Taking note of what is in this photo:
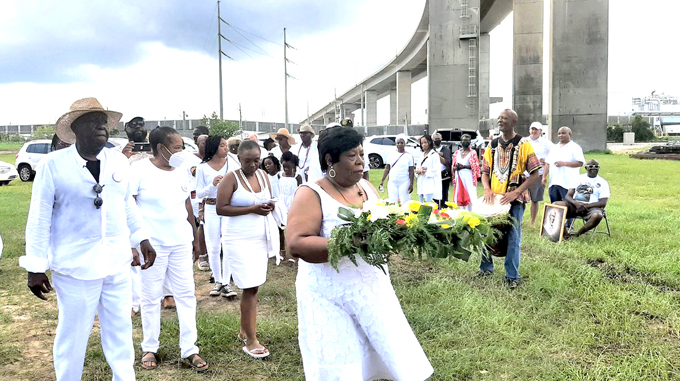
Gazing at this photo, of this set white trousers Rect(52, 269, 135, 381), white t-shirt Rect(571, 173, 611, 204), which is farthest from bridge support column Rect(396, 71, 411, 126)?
white trousers Rect(52, 269, 135, 381)

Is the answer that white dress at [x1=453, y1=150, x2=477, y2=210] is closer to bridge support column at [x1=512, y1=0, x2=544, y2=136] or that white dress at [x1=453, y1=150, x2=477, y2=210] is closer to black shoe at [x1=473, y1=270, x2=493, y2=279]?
black shoe at [x1=473, y1=270, x2=493, y2=279]

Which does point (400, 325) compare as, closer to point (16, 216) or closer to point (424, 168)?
A: point (424, 168)

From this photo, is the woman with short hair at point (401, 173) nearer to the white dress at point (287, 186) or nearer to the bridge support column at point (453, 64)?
the white dress at point (287, 186)

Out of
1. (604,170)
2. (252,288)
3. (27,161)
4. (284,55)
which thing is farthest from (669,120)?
(252,288)

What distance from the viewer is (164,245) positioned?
14.5 ft

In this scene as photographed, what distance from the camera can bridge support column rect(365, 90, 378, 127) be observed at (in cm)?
7944

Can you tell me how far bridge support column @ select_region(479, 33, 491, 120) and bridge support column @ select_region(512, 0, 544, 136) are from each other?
12.7 meters

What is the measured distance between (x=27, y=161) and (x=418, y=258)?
23.9 metres

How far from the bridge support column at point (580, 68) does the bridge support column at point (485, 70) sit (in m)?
22.8

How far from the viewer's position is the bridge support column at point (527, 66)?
139 feet

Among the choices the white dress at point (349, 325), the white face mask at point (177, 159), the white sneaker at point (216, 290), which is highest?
the white face mask at point (177, 159)

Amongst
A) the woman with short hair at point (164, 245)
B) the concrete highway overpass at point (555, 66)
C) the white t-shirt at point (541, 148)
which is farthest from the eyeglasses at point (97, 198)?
the concrete highway overpass at point (555, 66)

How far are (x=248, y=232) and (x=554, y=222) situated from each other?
5908mm

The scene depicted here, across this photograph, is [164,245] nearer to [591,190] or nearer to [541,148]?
[591,190]
